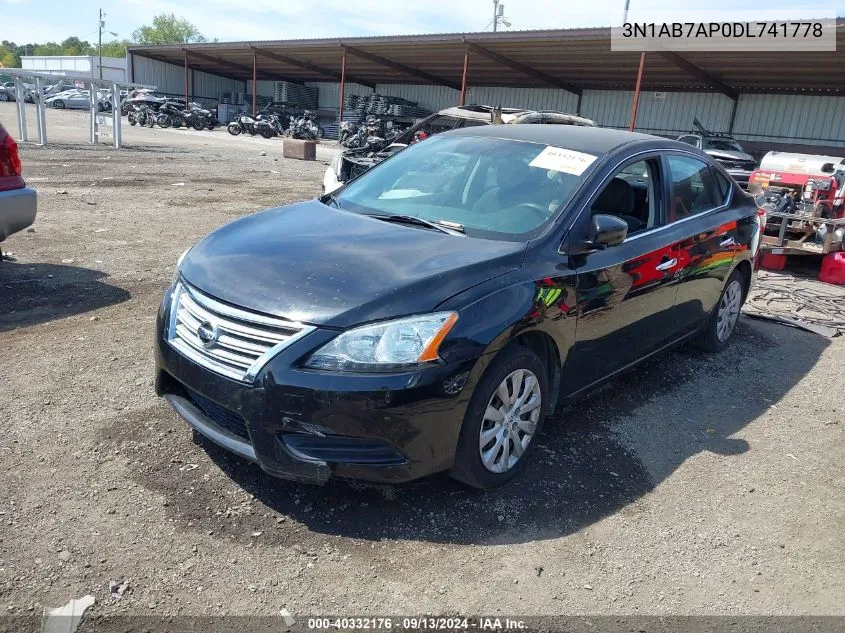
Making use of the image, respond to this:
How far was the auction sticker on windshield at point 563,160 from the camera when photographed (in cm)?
397

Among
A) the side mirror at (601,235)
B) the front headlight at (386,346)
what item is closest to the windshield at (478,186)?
the side mirror at (601,235)

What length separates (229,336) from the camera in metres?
2.96

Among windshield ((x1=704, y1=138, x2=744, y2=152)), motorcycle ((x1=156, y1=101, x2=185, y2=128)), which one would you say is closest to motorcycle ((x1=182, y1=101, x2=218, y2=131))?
motorcycle ((x1=156, y1=101, x2=185, y2=128))

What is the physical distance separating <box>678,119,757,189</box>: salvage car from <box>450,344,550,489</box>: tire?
15.9 metres

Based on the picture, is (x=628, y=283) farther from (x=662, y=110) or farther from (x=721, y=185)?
(x=662, y=110)

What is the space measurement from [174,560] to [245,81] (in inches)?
2151

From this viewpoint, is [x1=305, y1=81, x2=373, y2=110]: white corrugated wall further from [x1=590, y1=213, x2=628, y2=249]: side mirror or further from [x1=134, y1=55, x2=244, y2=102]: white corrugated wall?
[x1=590, y1=213, x2=628, y2=249]: side mirror

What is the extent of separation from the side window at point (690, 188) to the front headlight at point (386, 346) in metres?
2.37

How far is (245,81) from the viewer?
5247cm

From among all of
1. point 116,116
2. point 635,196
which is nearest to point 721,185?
point 635,196

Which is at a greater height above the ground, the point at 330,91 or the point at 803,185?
the point at 330,91

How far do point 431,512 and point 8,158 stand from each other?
190 inches

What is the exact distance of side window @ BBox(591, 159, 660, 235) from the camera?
4164mm

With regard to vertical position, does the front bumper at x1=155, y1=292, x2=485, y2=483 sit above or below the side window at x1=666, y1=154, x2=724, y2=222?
below
